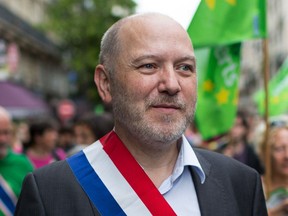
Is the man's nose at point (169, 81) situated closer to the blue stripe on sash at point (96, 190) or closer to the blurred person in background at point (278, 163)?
the blue stripe on sash at point (96, 190)

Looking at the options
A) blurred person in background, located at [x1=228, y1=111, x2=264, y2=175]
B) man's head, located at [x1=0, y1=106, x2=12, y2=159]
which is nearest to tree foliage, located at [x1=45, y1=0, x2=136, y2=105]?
blurred person in background, located at [x1=228, y1=111, x2=264, y2=175]

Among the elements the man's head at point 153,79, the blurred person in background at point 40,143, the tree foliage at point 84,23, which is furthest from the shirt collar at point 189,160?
the tree foliage at point 84,23

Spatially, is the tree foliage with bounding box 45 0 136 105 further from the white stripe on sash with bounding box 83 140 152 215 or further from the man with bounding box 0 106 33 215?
the white stripe on sash with bounding box 83 140 152 215

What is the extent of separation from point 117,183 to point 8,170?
9.30ft

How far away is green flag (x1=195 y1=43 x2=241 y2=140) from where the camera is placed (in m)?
4.91

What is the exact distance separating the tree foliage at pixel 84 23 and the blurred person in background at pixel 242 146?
1187 inches

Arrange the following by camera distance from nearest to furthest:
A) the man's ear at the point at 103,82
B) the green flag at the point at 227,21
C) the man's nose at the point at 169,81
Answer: the man's nose at the point at 169,81 → the man's ear at the point at 103,82 → the green flag at the point at 227,21

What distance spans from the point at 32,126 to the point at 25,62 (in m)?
30.7

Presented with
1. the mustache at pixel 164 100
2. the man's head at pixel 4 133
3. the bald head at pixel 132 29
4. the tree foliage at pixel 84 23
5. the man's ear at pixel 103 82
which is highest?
the bald head at pixel 132 29

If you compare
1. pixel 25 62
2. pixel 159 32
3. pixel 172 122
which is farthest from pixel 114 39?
pixel 25 62

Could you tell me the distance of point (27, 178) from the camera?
238 cm

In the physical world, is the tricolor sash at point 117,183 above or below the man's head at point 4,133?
above

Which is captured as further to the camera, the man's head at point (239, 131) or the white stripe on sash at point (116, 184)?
the man's head at point (239, 131)

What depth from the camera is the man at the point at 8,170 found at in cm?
485
